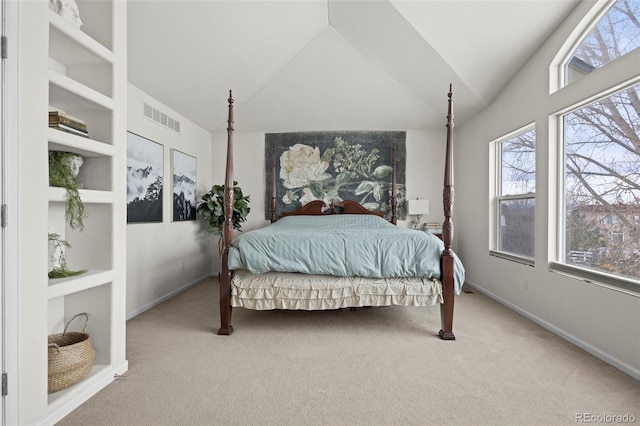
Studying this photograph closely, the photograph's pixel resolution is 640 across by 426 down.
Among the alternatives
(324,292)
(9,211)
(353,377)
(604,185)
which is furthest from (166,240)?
(604,185)

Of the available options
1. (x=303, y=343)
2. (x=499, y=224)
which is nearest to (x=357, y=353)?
(x=303, y=343)

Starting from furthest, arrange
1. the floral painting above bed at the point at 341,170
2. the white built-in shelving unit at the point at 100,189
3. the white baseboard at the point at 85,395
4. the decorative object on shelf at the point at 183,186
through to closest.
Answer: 1. the floral painting above bed at the point at 341,170
2. the decorative object on shelf at the point at 183,186
3. the white built-in shelving unit at the point at 100,189
4. the white baseboard at the point at 85,395

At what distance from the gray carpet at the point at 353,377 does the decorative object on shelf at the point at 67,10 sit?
2134 mm

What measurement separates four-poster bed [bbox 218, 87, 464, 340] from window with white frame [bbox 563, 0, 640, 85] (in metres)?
1.06

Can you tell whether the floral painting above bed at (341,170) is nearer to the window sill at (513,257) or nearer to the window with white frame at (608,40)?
the window sill at (513,257)

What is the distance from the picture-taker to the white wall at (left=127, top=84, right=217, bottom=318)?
315cm

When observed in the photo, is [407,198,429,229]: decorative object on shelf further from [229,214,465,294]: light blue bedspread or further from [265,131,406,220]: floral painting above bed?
[229,214,465,294]: light blue bedspread

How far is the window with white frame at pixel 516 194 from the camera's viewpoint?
319 cm

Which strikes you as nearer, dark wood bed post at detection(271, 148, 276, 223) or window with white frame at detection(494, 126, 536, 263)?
window with white frame at detection(494, 126, 536, 263)

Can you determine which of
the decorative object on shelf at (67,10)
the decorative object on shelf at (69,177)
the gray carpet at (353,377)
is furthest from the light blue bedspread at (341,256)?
the decorative object on shelf at (67,10)

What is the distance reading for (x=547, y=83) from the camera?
2.77 meters

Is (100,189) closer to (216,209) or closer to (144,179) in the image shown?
(144,179)

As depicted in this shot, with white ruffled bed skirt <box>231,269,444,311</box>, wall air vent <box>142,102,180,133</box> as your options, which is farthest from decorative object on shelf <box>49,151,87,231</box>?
wall air vent <box>142,102,180,133</box>

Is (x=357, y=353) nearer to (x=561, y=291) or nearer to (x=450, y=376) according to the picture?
(x=450, y=376)
